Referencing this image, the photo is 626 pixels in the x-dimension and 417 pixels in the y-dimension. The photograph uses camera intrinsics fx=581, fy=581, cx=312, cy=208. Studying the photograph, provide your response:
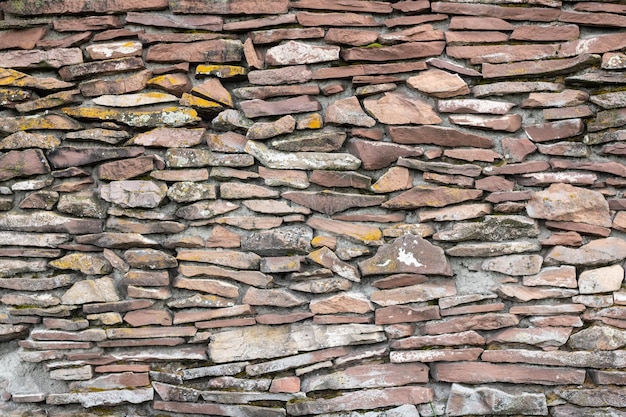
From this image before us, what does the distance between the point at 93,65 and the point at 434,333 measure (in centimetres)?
227

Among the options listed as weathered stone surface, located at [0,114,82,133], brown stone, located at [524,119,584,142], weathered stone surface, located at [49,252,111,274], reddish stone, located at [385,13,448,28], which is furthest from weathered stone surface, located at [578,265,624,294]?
weathered stone surface, located at [0,114,82,133]

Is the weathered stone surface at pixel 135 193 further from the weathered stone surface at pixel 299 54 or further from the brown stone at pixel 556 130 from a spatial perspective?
the brown stone at pixel 556 130

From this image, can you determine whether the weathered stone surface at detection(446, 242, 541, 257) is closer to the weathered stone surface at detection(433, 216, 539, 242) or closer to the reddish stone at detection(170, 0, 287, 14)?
the weathered stone surface at detection(433, 216, 539, 242)

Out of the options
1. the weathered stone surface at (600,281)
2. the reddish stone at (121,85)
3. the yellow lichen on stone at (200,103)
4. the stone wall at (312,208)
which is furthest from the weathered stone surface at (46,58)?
the weathered stone surface at (600,281)

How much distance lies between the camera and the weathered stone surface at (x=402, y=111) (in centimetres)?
298

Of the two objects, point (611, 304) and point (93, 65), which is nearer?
point (611, 304)

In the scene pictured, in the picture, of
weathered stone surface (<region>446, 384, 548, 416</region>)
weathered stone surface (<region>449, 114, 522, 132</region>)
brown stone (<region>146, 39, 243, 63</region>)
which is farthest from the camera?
brown stone (<region>146, 39, 243, 63</region>)

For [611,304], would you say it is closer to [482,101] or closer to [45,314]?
[482,101]

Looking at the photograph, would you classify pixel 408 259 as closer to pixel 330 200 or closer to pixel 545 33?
pixel 330 200

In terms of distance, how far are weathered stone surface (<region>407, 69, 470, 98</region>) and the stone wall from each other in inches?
0.6

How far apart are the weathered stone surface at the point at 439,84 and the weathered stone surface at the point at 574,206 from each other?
27.1 inches

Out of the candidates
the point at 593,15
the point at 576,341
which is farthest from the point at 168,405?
the point at 593,15

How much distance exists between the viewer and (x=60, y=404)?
3.07 m

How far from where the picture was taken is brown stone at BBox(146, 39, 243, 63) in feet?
10.0
